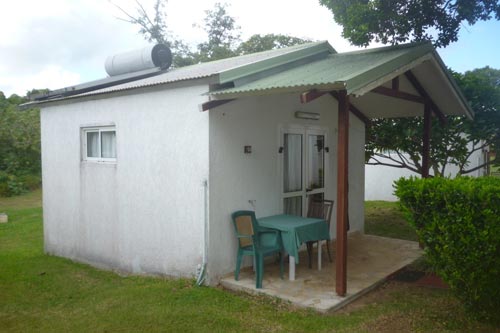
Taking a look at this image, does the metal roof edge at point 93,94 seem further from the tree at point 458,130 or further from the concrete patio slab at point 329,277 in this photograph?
the tree at point 458,130

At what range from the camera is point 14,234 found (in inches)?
514

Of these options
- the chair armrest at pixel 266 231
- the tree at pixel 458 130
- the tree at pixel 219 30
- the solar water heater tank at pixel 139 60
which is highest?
the tree at pixel 219 30

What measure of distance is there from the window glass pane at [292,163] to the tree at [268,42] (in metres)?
21.1

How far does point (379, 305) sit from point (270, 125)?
137 inches

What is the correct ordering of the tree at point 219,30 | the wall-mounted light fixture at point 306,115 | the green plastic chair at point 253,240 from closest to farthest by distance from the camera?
the green plastic chair at point 253,240
the wall-mounted light fixture at point 306,115
the tree at point 219,30

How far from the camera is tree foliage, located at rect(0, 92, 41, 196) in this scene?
22.4 meters

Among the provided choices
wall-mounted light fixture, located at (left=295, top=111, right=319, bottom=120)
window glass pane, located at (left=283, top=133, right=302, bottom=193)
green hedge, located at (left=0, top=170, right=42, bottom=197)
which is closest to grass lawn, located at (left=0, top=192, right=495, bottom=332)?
window glass pane, located at (left=283, top=133, right=302, bottom=193)

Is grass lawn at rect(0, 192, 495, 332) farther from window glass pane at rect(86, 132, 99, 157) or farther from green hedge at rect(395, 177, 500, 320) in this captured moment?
window glass pane at rect(86, 132, 99, 157)

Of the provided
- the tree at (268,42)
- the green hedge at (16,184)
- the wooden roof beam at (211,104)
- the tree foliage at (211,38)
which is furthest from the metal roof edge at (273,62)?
the tree at (268,42)

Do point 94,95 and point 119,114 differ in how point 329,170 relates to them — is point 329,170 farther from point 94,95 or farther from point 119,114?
point 94,95

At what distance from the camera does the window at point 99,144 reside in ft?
26.7

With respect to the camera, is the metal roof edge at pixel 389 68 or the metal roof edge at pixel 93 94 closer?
the metal roof edge at pixel 389 68

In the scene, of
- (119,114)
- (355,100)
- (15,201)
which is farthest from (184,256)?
(15,201)

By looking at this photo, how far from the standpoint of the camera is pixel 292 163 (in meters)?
7.96
